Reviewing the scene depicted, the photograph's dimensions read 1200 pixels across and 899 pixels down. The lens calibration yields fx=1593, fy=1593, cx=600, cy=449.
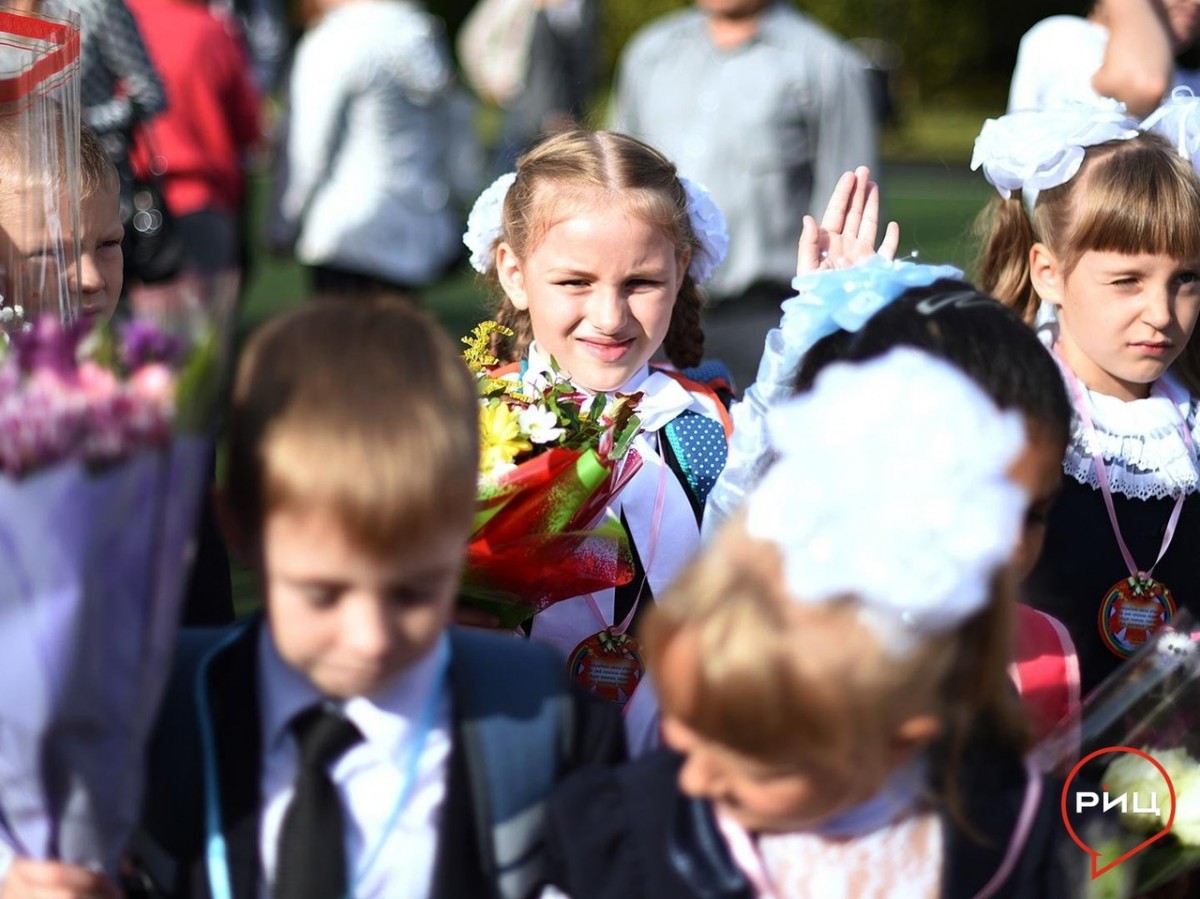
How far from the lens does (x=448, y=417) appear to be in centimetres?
194

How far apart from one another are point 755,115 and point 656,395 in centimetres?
354

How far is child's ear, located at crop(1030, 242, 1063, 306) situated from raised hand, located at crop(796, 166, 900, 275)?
1.38 ft

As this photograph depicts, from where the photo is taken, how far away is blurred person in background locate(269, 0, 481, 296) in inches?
280

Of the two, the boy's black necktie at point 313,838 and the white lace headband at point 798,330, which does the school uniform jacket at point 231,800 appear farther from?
the white lace headband at point 798,330

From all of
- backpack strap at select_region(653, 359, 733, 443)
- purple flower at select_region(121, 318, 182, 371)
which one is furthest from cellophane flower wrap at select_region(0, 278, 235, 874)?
backpack strap at select_region(653, 359, 733, 443)

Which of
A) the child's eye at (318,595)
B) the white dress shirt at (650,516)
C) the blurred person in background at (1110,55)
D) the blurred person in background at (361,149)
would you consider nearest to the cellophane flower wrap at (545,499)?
the white dress shirt at (650,516)

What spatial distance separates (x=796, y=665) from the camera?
179 cm

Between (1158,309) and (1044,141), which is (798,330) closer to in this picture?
(1158,309)

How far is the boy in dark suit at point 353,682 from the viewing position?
188 cm

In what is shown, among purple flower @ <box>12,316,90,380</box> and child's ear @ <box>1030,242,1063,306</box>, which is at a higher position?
purple flower @ <box>12,316,90,380</box>

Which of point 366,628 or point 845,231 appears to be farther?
point 845,231

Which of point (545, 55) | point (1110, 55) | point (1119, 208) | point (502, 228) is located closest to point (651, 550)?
point (502, 228)

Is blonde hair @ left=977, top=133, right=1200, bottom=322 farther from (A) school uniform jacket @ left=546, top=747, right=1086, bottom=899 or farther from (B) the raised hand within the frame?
(A) school uniform jacket @ left=546, top=747, right=1086, bottom=899

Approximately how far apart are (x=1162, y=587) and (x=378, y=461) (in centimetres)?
193
